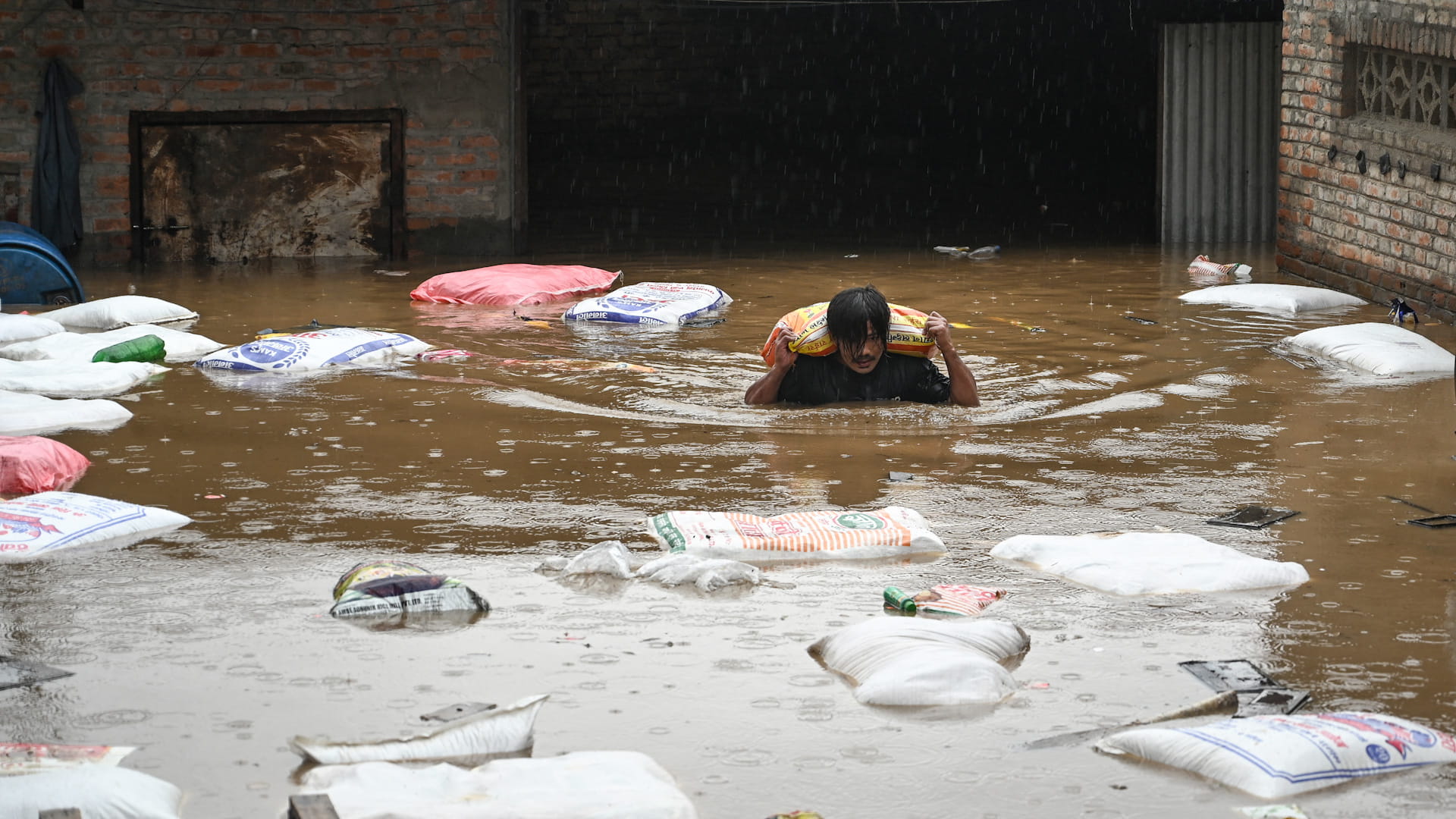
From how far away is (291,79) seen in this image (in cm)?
1281

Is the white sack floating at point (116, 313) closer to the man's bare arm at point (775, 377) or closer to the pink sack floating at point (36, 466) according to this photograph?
the pink sack floating at point (36, 466)

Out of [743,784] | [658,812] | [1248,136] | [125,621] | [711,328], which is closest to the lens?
[658,812]

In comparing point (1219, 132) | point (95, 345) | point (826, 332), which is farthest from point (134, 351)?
point (1219, 132)

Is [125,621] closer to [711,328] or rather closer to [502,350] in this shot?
[502,350]

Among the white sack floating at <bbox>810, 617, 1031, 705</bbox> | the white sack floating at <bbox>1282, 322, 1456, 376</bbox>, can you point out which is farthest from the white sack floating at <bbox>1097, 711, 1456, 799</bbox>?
the white sack floating at <bbox>1282, 322, 1456, 376</bbox>

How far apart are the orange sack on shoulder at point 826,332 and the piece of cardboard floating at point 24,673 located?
375 cm

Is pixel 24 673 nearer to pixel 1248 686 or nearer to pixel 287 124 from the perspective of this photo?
pixel 1248 686

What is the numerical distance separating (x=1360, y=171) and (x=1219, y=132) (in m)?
3.59

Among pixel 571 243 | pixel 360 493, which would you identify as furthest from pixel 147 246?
pixel 360 493

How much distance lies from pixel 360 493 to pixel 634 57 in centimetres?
1475

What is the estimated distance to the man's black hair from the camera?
6.82 meters

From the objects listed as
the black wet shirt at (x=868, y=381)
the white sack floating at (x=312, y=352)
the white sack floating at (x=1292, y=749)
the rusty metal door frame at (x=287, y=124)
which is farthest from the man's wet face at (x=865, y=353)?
the rusty metal door frame at (x=287, y=124)

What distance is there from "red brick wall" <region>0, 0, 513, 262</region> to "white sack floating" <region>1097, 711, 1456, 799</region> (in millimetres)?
10246

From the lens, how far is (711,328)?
995 cm
